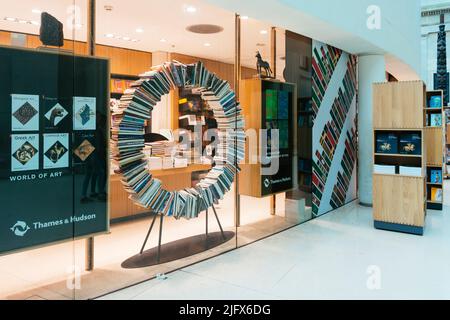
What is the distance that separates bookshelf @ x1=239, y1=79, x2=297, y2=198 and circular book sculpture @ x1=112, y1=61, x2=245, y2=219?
0.47 meters

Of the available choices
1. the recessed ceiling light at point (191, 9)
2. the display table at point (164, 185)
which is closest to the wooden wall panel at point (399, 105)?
the display table at point (164, 185)

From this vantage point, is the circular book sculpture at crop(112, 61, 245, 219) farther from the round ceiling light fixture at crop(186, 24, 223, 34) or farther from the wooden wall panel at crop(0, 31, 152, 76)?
the round ceiling light fixture at crop(186, 24, 223, 34)

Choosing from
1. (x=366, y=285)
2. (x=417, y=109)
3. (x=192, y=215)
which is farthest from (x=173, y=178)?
(x=417, y=109)

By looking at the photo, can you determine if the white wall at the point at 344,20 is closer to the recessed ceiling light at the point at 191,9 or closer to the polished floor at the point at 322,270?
the recessed ceiling light at the point at 191,9

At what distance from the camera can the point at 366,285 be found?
10.8 feet

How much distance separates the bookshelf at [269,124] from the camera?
201 inches

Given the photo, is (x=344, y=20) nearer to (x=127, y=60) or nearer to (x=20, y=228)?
(x=127, y=60)

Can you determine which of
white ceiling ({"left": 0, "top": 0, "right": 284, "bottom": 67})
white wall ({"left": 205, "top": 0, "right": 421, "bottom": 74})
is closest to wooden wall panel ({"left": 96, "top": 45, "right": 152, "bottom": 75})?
white ceiling ({"left": 0, "top": 0, "right": 284, "bottom": 67})

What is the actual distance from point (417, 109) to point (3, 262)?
17.0ft

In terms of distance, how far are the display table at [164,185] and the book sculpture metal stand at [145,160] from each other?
117 mm

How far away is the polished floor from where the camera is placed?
10.3ft

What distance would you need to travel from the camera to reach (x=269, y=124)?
5.26 metres

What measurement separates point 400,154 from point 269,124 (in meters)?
1.85
